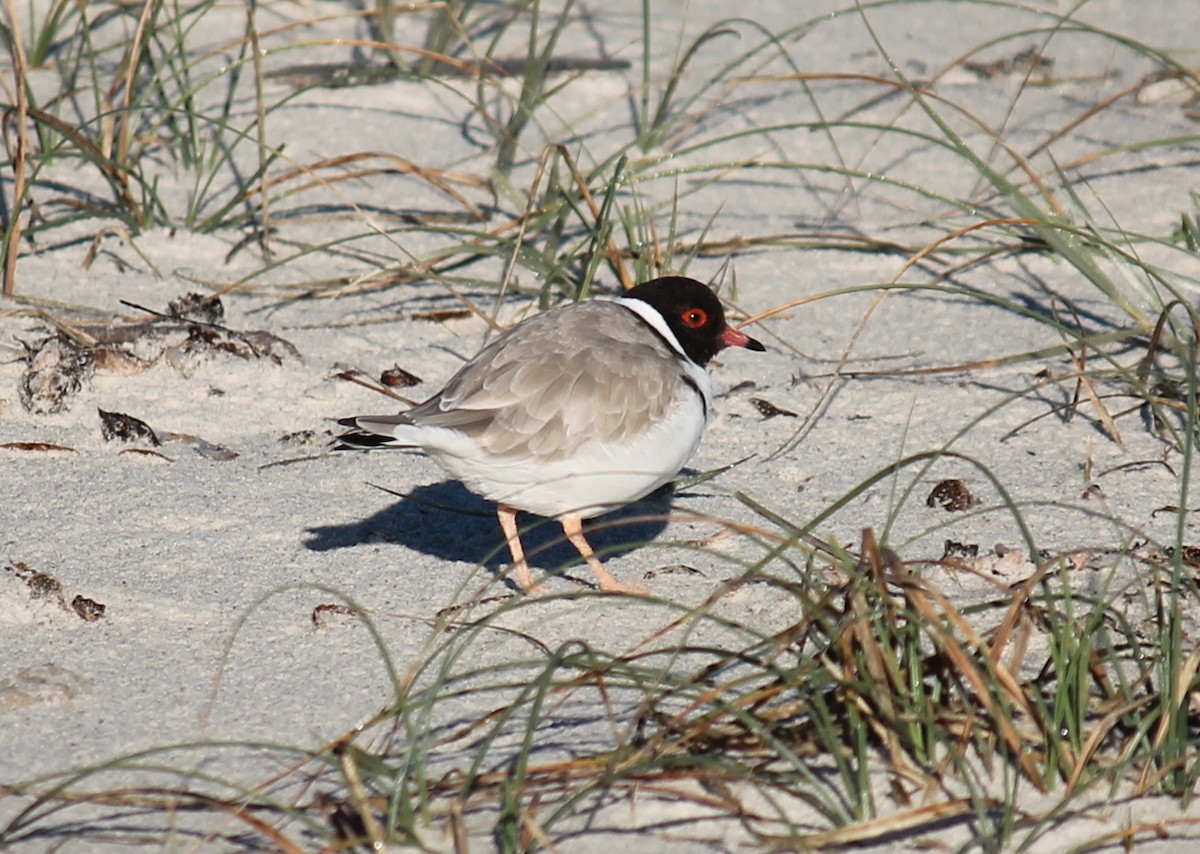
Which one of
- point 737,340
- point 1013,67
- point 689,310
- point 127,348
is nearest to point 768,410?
point 737,340

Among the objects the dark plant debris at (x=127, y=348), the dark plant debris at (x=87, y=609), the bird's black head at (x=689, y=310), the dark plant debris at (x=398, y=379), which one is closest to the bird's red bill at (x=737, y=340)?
the bird's black head at (x=689, y=310)

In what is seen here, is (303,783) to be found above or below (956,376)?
below

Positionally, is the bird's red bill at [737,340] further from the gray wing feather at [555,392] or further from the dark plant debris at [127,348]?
the dark plant debris at [127,348]

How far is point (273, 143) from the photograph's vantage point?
623cm

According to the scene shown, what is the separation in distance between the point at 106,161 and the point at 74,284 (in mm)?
456

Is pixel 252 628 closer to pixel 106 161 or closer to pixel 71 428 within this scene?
pixel 71 428

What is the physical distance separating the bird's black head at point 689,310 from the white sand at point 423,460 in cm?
34

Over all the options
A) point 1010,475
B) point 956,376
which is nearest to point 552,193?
point 956,376

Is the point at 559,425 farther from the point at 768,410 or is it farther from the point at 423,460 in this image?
the point at 768,410

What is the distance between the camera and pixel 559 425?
363 cm

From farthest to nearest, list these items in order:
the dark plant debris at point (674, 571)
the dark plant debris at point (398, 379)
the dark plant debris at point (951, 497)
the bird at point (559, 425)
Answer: the dark plant debris at point (398, 379)
the dark plant debris at point (951, 497)
the dark plant debris at point (674, 571)
the bird at point (559, 425)

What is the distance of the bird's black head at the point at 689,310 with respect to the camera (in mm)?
4238

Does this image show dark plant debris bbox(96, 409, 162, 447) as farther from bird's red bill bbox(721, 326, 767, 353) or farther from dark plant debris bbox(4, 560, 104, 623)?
bird's red bill bbox(721, 326, 767, 353)

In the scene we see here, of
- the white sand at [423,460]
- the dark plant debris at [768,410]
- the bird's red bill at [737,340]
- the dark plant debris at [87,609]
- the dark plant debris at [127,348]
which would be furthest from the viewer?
the dark plant debris at [768,410]
